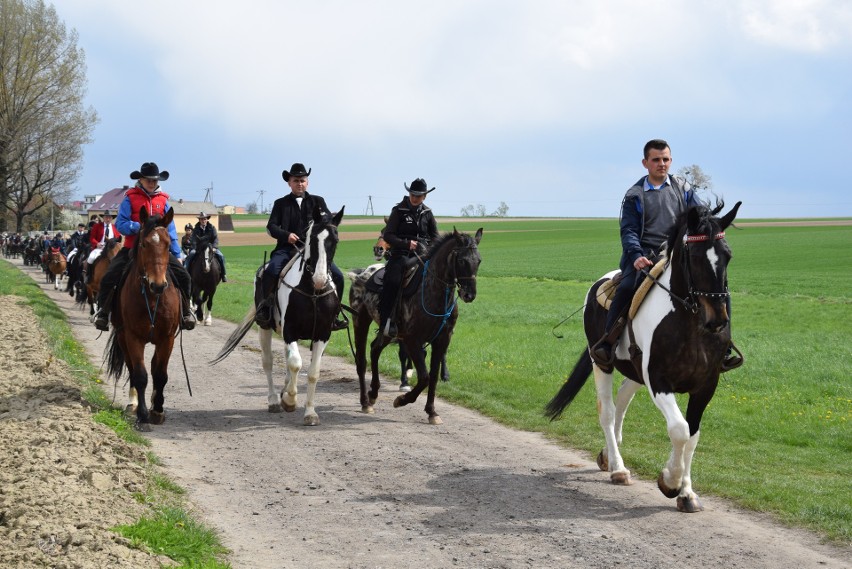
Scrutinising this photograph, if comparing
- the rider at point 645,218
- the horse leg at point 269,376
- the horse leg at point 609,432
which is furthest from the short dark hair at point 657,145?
the horse leg at point 269,376

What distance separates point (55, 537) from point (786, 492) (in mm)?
5746

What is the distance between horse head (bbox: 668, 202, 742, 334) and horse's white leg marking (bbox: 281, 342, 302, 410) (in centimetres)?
540

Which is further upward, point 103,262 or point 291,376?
point 103,262

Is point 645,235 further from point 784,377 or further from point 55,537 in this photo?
point 784,377

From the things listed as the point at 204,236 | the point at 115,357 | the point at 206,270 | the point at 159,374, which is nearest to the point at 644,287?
the point at 159,374

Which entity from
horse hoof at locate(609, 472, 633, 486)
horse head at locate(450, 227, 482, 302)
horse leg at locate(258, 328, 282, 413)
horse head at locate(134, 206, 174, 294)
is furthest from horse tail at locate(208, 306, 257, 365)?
horse hoof at locate(609, 472, 633, 486)

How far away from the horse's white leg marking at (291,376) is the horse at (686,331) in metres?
4.72

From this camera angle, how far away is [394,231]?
12492 mm

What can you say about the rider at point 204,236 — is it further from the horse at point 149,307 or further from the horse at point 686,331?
the horse at point 686,331

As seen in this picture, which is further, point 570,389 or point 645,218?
point 570,389

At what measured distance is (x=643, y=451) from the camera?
942cm

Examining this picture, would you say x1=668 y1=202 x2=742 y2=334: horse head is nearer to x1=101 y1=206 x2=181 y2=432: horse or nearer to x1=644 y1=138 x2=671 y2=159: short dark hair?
x1=644 y1=138 x2=671 y2=159: short dark hair

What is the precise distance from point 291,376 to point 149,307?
2.04 m

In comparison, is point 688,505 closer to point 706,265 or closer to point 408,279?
point 706,265
